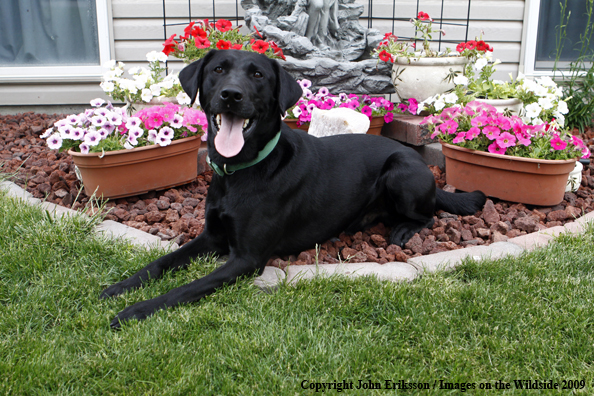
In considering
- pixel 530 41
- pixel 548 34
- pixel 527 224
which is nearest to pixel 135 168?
pixel 527 224

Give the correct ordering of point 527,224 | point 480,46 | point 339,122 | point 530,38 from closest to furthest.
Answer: point 527,224, point 339,122, point 480,46, point 530,38

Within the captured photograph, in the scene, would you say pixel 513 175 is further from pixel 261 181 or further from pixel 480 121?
pixel 261 181

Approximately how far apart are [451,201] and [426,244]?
58cm

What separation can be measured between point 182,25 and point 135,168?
296 cm

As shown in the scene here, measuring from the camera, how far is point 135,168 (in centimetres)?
340

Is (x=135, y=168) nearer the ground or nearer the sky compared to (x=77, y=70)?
nearer the ground

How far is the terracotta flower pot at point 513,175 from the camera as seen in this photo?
3.29 m

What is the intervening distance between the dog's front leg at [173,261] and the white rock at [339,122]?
164cm

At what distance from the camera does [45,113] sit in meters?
5.95

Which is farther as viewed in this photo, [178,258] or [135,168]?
[135,168]

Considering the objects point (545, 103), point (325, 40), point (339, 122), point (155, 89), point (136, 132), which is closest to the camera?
point (136, 132)

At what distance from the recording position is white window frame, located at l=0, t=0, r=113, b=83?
568 centimetres

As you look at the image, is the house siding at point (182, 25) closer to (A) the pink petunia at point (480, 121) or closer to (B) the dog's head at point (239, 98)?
(A) the pink petunia at point (480, 121)

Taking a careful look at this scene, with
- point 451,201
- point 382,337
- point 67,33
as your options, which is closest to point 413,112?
point 451,201
